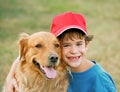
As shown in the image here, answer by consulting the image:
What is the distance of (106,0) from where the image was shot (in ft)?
66.3

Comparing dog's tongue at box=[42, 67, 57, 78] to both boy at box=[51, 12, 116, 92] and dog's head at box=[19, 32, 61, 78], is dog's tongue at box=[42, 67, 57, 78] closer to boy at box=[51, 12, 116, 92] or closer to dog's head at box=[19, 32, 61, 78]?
dog's head at box=[19, 32, 61, 78]

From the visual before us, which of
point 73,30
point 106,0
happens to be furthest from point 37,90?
point 106,0

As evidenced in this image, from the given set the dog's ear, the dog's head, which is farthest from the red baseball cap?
the dog's ear

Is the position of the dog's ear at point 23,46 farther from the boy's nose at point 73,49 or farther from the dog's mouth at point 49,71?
the boy's nose at point 73,49

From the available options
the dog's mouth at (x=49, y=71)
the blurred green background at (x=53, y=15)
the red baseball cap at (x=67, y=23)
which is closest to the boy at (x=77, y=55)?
the red baseball cap at (x=67, y=23)

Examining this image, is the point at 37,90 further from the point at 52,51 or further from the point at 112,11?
the point at 112,11

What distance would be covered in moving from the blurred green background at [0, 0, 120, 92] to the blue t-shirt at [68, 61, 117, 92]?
2.19 metres

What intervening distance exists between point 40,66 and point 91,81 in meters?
0.70

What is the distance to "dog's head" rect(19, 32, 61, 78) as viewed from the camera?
6134mm

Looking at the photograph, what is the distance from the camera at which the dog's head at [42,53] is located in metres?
6.13

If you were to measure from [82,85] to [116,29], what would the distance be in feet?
26.2

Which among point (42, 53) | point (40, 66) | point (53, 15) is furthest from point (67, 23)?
point (53, 15)

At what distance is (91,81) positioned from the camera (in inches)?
255

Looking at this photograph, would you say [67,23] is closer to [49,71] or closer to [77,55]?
[77,55]
